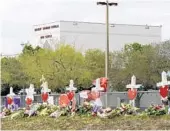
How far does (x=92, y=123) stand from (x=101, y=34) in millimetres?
84532

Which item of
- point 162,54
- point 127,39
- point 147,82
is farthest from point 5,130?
point 127,39

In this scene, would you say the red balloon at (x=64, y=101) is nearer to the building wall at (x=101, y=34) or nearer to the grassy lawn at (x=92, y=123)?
the grassy lawn at (x=92, y=123)

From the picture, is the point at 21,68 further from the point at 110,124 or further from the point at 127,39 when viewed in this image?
the point at 127,39

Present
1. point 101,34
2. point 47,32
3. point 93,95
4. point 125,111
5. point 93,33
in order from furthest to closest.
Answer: point 47,32, point 101,34, point 93,33, point 93,95, point 125,111

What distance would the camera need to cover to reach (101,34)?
99375mm

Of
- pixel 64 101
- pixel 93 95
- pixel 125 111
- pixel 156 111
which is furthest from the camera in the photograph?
pixel 64 101

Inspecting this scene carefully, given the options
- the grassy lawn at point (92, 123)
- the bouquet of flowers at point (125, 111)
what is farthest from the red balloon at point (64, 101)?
the bouquet of flowers at point (125, 111)

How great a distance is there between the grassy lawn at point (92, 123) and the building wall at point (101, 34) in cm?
7376

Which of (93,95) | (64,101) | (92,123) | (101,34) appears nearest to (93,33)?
(101,34)

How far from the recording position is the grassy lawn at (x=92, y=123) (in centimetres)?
1383

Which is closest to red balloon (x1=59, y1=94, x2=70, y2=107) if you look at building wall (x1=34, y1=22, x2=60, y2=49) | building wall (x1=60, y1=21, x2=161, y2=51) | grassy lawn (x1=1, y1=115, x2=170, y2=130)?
grassy lawn (x1=1, y1=115, x2=170, y2=130)

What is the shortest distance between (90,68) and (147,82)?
8191 mm

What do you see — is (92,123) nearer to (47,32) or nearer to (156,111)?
(156,111)

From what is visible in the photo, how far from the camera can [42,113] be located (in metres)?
18.9
